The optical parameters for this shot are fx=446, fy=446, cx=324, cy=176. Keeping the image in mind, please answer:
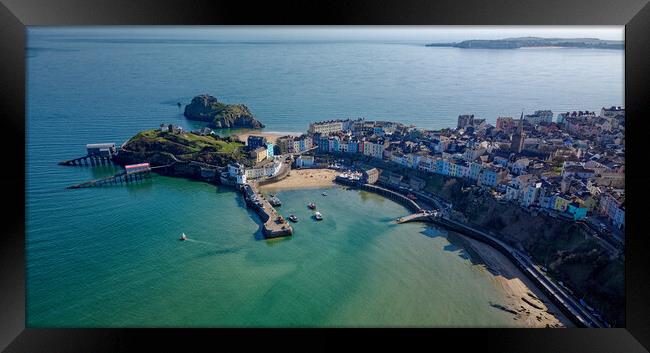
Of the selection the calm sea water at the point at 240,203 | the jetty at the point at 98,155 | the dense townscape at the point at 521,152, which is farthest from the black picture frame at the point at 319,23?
the jetty at the point at 98,155

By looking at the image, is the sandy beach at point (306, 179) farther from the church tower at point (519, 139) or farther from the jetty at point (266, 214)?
the church tower at point (519, 139)

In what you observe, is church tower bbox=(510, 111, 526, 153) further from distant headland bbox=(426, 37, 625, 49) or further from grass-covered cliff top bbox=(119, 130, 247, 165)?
grass-covered cliff top bbox=(119, 130, 247, 165)

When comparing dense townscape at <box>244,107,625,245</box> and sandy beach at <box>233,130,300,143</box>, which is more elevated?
sandy beach at <box>233,130,300,143</box>

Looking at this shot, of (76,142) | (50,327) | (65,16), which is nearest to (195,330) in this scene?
(50,327)

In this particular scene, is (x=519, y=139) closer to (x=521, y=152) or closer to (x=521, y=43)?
(x=521, y=152)

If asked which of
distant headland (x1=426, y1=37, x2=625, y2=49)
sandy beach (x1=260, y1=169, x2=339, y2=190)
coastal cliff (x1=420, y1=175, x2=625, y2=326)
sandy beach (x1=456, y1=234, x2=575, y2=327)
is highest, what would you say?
distant headland (x1=426, y1=37, x2=625, y2=49)

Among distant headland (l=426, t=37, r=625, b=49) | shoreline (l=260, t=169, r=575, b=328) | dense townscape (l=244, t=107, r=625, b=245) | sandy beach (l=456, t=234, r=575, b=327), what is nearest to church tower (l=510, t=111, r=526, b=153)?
dense townscape (l=244, t=107, r=625, b=245)

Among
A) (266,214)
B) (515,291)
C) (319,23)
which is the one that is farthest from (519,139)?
(319,23)
